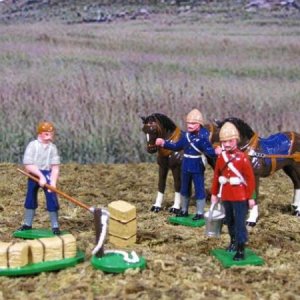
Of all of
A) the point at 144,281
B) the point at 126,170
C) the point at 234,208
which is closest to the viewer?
the point at 144,281

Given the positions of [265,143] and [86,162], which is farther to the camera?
[86,162]

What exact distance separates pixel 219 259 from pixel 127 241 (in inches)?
26.0

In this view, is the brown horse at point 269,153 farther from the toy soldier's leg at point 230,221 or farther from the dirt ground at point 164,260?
the toy soldier's leg at point 230,221

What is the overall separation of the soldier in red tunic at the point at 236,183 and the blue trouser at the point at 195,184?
3.14ft

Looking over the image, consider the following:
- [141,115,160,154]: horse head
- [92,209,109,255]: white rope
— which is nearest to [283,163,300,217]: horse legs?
[141,115,160,154]: horse head

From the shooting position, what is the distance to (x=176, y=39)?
8773 mm

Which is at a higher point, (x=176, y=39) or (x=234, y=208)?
(x=176, y=39)

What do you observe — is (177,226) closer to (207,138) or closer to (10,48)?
(207,138)

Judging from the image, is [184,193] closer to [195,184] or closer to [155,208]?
[195,184]

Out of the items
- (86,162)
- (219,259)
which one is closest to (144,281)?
(219,259)

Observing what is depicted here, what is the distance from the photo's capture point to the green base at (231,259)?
13.4 ft

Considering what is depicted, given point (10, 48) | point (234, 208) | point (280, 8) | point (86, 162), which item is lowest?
point (86, 162)

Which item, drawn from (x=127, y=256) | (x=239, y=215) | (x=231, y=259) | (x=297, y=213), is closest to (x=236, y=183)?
(x=239, y=215)

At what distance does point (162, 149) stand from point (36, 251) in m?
1.71
